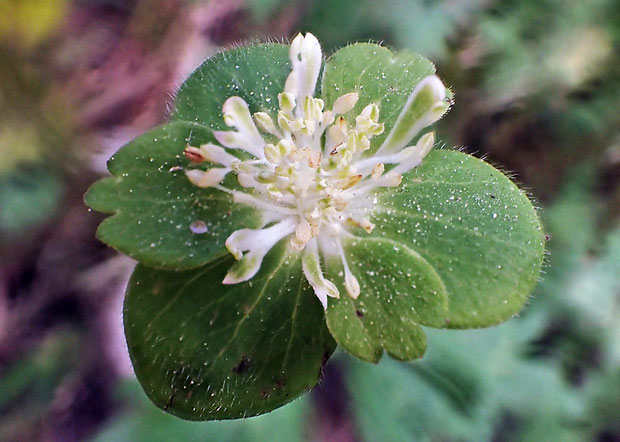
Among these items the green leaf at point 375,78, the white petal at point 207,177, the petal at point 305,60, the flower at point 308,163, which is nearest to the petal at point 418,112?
the flower at point 308,163

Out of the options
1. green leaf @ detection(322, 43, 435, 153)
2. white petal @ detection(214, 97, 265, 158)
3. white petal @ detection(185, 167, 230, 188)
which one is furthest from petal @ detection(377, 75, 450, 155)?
A: white petal @ detection(185, 167, 230, 188)

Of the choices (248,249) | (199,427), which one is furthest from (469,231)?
(199,427)

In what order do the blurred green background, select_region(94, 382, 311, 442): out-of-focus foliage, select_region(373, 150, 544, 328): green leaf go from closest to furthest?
select_region(373, 150, 544, 328): green leaf < select_region(94, 382, 311, 442): out-of-focus foliage < the blurred green background

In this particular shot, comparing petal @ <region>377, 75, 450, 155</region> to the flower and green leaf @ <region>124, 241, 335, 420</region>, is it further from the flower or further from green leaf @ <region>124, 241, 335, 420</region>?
green leaf @ <region>124, 241, 335, 420</region>

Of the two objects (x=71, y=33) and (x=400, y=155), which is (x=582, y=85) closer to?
(x=400, y=155)

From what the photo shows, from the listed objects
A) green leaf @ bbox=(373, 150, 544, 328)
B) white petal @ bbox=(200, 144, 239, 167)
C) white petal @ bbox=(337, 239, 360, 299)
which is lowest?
green leaf @ bbox=(373, 150, 544, 328)

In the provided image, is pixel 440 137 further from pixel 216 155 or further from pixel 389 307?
pixel 216 155

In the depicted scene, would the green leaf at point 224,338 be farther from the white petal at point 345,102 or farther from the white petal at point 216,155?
the white petal at point 345,102

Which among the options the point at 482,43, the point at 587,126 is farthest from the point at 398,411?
the point at 482,43

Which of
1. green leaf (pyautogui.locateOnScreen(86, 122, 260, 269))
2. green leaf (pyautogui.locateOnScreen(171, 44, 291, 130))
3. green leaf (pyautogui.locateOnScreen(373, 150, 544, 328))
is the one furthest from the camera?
green leaf (pyautogui.locateOnScreen(171, 44, 291, 130))
